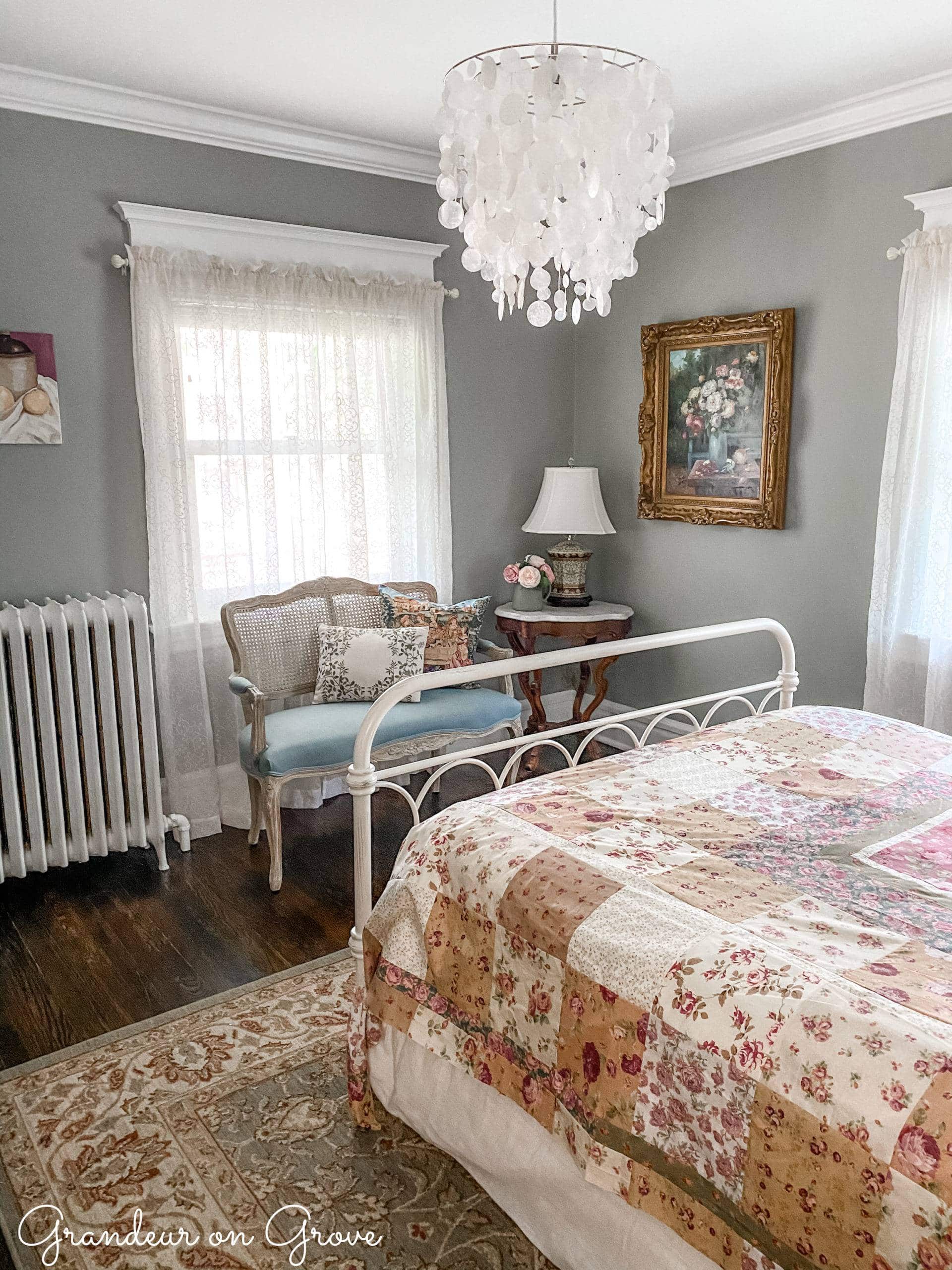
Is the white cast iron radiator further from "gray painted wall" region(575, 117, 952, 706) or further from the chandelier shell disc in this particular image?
"gray painted wall" region(575, 117, 952, 706)

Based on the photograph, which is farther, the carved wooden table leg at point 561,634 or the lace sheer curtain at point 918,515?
the carved wooden table leg at point 561,634

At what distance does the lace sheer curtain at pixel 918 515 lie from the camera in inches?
131

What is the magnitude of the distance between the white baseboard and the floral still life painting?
2430 mm

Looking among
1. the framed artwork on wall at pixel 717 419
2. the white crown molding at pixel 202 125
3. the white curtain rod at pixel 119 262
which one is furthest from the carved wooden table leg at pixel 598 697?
the white curtain rod at pixel 119 262

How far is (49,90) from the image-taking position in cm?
321

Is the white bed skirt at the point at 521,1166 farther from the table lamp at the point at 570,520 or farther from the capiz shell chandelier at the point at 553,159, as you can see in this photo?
the table lamp at the point at 570,520

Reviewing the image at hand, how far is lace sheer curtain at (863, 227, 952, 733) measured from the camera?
10.9 ft

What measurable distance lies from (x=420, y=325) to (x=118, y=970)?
2773 millimetres

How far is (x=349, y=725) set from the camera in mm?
3439

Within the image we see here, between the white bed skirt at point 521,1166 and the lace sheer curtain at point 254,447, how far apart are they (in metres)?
2.04

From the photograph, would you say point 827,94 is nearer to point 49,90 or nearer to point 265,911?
point 49,90

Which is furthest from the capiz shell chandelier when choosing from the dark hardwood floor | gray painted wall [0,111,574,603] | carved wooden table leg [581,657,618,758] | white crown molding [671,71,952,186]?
carved wooden table leg [581,657,618,758]

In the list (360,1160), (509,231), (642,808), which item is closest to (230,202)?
(509,231)

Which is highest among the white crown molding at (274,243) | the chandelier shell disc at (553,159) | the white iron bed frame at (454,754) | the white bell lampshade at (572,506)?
the white crown molding at (274,243)
